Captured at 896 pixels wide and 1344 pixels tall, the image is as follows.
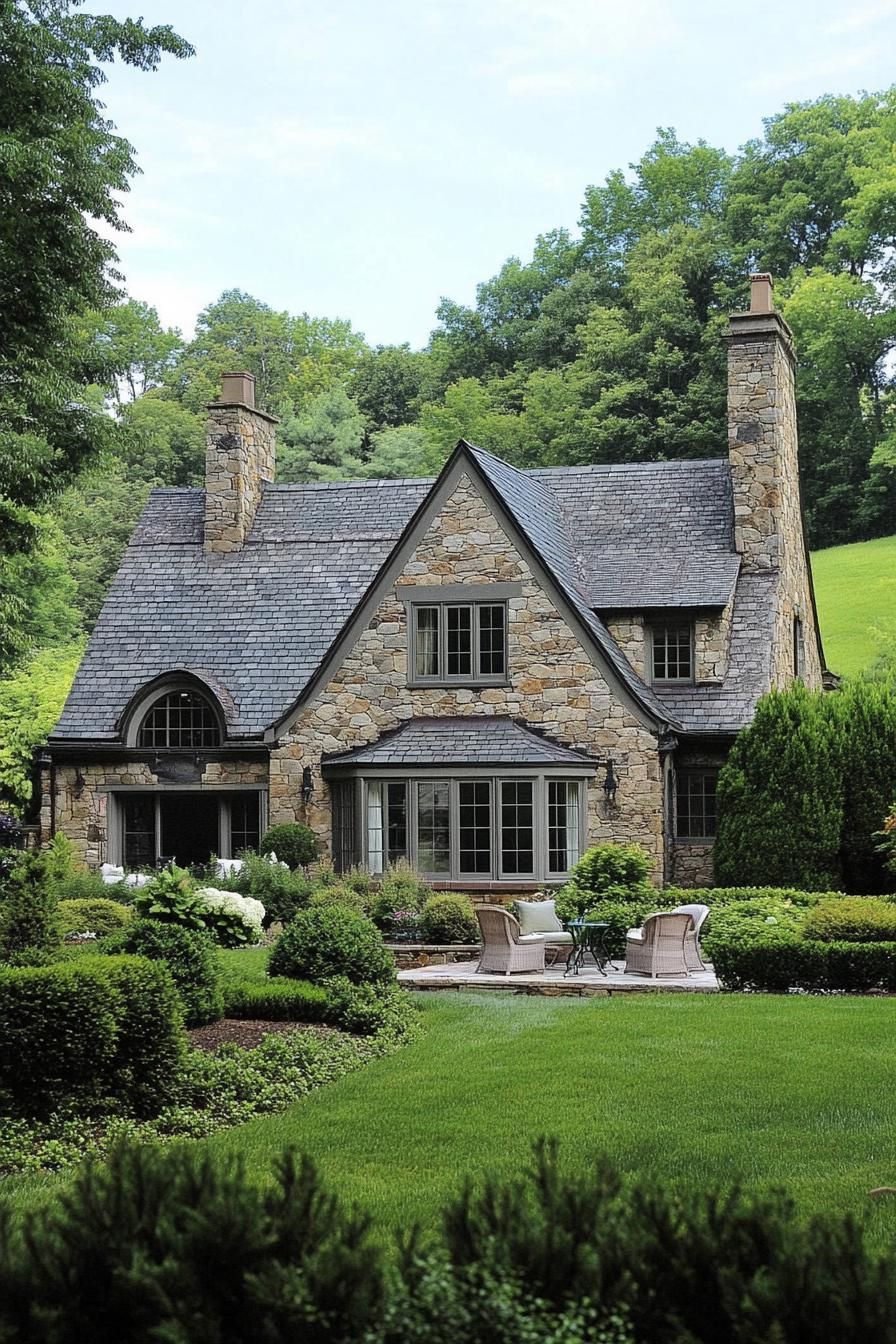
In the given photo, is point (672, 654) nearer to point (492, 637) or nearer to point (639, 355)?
point (492, 637)

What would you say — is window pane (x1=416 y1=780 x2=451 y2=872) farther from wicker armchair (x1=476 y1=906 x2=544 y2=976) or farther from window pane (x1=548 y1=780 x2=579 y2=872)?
wicker armchair (x1=476 y1=906 x2=544 y2=976)

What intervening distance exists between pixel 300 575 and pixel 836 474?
31537 mm

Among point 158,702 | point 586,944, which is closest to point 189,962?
point 586,944

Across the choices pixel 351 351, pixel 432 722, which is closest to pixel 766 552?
pixel 432 722

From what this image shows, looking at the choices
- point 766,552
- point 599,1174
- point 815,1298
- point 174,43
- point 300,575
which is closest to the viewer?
point 815,1298

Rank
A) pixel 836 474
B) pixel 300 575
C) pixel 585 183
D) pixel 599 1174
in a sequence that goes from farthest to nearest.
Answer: pixel 585 183
pixel 836 474
pixel 300 575
pixel 599 1174

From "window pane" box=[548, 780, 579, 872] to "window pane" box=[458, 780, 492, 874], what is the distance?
36.9 inches

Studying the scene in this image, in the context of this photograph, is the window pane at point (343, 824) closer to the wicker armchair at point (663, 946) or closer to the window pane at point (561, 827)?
the window pane at point (561, 827)

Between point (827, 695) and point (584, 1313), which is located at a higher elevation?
point (827, 695)

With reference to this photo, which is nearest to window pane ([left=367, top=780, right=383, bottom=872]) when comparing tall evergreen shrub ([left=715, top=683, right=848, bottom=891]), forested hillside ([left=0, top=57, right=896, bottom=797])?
Result: tall evergreen shrub ([left=715, top=683, right=848, bottom=891])

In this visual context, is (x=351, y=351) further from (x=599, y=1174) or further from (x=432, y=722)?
(x=599, y=1174)

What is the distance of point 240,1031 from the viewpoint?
41.1 feet

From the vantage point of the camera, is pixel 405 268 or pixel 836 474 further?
pixel 405 268

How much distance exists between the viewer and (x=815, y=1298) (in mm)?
3980
